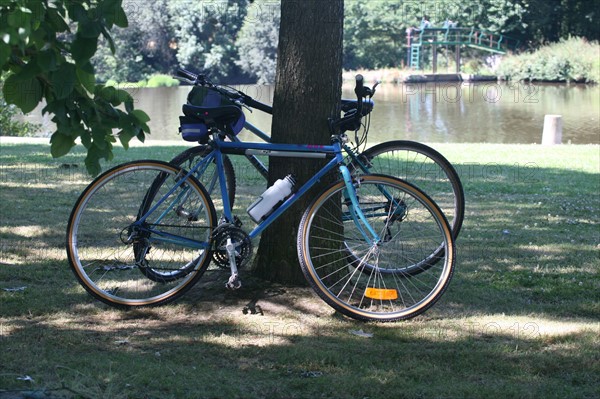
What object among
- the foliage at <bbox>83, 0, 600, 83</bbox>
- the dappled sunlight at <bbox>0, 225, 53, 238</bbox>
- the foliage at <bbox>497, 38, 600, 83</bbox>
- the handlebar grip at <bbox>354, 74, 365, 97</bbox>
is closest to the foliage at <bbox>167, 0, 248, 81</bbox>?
the foliage at <bbox>83, 0, 600, 83</bbox>

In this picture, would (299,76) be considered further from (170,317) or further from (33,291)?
(33,291)

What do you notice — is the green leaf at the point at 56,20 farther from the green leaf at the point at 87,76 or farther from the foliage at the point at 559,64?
the foliage at the point at 559,64

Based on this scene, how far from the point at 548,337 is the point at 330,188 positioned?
4.66 ft

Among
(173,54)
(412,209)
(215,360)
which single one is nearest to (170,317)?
(215,360)

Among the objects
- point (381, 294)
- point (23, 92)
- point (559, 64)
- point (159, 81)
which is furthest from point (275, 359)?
point (559, 64)

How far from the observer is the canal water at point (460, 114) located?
23438 millimetres

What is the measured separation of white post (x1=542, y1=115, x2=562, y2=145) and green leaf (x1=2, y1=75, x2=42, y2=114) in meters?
16.5

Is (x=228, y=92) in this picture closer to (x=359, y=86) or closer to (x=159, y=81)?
(x=359, y=86)

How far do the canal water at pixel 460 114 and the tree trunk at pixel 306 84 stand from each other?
1278 centimetres

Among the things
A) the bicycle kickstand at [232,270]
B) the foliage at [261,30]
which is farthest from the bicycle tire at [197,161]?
the foliage at [261,30]

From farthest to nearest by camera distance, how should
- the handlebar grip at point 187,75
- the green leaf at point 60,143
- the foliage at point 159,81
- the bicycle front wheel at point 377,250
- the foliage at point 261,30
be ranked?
the foliage at point 159,81 → the foliage at point 261,30 → the handlebar grip at point 187,75 → the bicycle front wheel at point 377,250 → the green leaf at point 60,143

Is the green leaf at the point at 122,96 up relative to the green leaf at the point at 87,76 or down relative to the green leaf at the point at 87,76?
down

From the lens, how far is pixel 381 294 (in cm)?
465

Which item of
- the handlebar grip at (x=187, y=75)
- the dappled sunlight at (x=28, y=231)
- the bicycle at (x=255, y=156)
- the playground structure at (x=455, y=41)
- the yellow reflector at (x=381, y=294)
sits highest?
the playground structure at (x=455, y=41)
